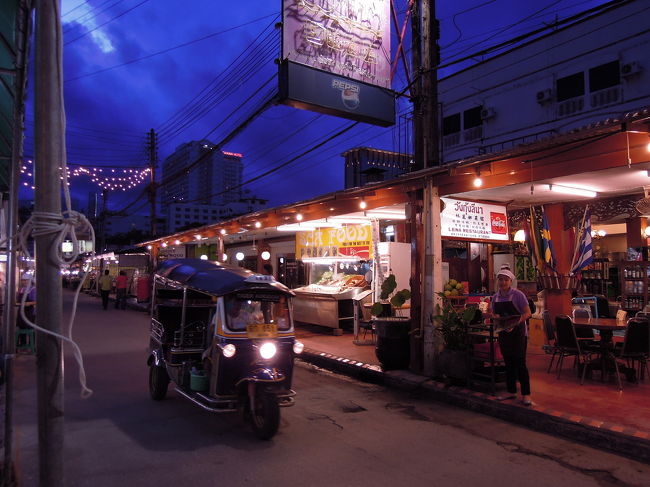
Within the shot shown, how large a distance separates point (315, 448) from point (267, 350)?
52.6 inches

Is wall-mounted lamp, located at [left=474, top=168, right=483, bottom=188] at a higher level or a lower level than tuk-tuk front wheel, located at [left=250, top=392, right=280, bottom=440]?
higher

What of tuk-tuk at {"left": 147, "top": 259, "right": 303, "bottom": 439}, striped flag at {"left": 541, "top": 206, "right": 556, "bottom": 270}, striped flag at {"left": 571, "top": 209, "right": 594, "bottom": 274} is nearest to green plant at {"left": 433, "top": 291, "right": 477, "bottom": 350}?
tuk-tuk at {"left": 147, "top": 259, "right": 303, "bottom": 439}

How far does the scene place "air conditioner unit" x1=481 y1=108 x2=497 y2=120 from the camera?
23.6 metres

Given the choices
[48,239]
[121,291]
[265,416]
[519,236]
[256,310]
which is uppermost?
[519,236]

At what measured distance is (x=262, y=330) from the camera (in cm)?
612

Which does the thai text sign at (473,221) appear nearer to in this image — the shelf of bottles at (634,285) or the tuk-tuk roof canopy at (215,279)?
the tuk-tuk roof canopy at (215,279)

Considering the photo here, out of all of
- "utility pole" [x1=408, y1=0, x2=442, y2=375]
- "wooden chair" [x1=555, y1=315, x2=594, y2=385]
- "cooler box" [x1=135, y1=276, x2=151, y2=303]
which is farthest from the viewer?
"cooler box" [x1=135, y1=276, x2=151, y2=303]

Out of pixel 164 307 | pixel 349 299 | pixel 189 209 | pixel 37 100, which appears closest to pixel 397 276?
pixel 349 299

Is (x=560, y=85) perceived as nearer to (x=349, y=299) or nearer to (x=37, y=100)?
(x=349, y=299)

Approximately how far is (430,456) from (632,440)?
90.4 inches

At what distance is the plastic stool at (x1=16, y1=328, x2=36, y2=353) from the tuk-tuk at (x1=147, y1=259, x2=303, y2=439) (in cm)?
579

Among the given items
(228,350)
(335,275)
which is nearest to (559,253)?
(335,275)

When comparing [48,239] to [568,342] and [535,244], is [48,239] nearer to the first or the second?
[568,342]

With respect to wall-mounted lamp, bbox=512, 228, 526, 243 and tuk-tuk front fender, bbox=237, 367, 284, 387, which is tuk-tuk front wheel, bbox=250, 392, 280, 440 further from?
wall-mounted lamp, bbox=512, 228, 526, 243
